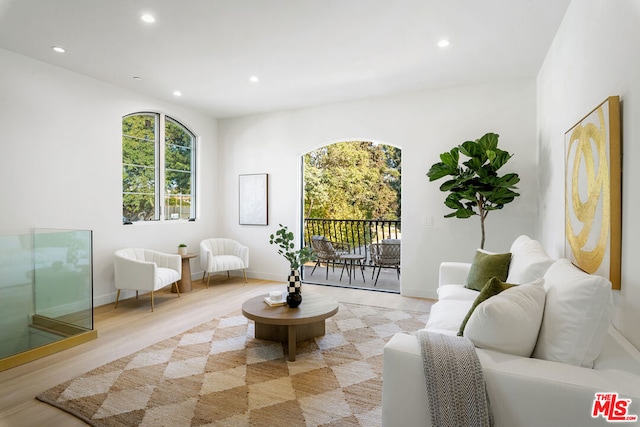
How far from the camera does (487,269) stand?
9.78 feet

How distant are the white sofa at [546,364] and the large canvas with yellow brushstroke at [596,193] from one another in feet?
1.41

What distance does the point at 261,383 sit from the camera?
2412mm

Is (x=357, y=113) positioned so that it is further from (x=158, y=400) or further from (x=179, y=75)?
(x=158, y=400)

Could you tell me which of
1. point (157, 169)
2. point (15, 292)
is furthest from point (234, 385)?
point (157, 169)

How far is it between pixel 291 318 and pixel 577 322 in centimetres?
194

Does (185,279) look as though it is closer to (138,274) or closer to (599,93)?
(138,274)


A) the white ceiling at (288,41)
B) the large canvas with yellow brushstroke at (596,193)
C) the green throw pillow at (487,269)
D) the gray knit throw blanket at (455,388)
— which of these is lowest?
the gray knit throw blanket at (455,388)

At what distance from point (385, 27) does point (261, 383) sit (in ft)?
10.1

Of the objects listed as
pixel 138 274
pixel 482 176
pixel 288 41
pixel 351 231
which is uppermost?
pixel 288 41

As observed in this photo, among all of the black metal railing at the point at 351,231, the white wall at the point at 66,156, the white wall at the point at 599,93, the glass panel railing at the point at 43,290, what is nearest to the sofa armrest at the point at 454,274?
the white wall at the point at 599,93

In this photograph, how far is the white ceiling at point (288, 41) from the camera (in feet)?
9.07

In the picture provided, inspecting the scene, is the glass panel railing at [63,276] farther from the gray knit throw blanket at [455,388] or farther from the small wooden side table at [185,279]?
the gray knit throw blanket at [455,388]

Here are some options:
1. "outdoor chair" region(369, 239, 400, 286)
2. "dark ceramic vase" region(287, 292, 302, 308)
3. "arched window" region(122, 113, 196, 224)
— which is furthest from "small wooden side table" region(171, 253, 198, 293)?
"outdoor chair" region(369, 239, 400, 286)

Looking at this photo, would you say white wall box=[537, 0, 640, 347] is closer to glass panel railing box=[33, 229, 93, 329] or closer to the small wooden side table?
glass panel railing box=[33, 229, 93, 329]
